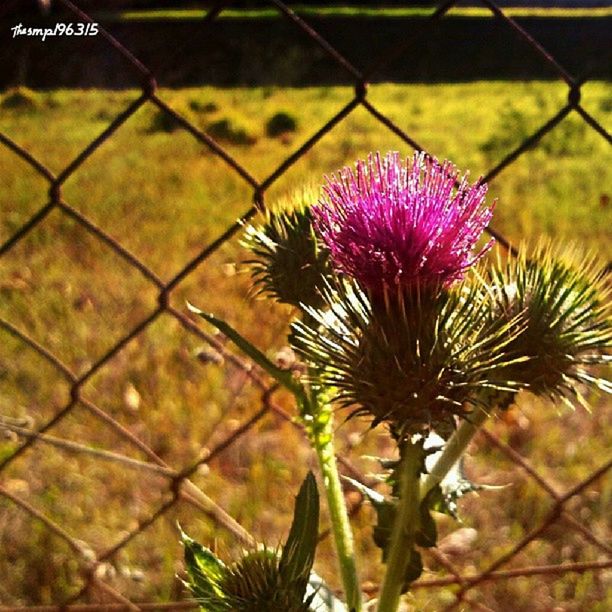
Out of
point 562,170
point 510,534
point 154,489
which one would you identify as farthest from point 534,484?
point 562,170

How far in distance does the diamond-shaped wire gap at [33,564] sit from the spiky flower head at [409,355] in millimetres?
1211

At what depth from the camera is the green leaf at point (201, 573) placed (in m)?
1.05

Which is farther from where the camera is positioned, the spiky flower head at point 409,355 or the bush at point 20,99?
the bush at point 20,99

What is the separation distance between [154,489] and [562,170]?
2993 mm

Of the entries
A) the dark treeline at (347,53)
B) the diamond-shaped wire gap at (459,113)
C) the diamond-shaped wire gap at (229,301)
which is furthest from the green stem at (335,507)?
the diamond-shaped wire gap at (459,113)

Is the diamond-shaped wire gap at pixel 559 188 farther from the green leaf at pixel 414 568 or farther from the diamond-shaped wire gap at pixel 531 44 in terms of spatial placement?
the green leaf at pixel 414 568

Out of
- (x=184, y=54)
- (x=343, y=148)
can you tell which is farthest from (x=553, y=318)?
Answer: (x=343, y=148)

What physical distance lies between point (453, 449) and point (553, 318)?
0.66ft

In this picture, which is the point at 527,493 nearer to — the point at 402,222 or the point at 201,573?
the point at 201,573

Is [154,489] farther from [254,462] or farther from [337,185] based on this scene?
[337,185]

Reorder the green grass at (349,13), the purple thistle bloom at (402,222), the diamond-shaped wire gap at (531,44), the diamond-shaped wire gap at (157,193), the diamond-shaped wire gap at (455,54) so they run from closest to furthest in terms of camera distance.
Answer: the purple thistle bloom at (402,222) < the diamond-shaped wire gap at (531,44) < the green grass at (349,13) < the diamond-shaped wire gap at (157,193) < the diamond-shaped wire gap at (455,54)

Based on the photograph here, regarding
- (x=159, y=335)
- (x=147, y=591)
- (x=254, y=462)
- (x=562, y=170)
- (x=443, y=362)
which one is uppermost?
(x=562, y=170)

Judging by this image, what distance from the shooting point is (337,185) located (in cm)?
96

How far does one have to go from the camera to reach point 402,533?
3.36 feet
